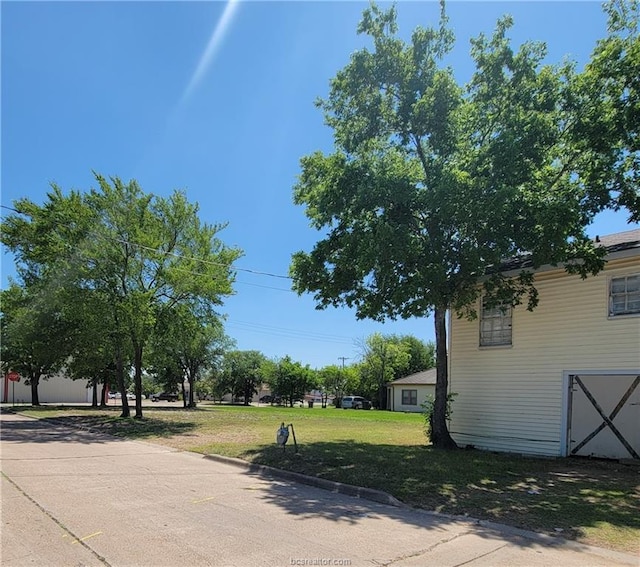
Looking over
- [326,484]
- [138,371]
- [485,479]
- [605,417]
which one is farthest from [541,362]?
[138,371]

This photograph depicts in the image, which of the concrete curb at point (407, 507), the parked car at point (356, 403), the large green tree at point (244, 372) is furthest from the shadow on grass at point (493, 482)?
the large green tree at point (244, 372)

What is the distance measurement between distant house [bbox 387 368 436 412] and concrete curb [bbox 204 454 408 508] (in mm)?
38190

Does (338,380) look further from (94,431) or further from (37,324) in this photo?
(94,431)

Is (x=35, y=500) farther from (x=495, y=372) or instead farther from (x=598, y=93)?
(x=598, y=93)

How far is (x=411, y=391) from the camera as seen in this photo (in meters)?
49.9

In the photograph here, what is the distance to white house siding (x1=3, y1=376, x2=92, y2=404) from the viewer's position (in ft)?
186

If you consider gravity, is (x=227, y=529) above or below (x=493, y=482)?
above

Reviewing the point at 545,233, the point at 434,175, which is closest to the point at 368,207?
the point at 434,175

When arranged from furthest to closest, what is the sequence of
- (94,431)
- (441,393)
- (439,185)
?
(94,431)
(441,393)
(439,185)

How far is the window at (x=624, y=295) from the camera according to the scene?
11859 mm

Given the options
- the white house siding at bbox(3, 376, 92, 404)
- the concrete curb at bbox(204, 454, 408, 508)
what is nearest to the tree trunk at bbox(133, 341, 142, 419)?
the concrete curb at bbox(204, 454, 408, 508)

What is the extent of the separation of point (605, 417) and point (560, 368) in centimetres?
204

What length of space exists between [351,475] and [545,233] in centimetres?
614

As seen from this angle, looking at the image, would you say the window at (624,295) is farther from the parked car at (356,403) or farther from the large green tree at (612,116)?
the parked car at (356,403)
